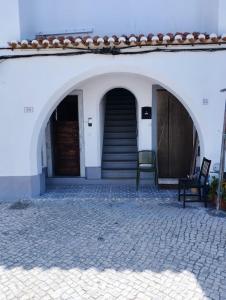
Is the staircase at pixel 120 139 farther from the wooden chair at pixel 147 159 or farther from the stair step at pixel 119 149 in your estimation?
the wooden chair at pixel 147 159

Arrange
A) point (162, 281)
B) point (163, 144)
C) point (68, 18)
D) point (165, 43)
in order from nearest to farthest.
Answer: point (162, 281), point (165, 43), point (68, 18), point (163, 144)

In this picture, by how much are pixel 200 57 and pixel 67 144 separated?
15.2 feet

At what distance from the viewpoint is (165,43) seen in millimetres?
6562

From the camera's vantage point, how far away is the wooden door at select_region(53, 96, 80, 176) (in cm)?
903

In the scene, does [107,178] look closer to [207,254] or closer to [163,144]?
[163,144]

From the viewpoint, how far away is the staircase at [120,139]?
897 centimetres

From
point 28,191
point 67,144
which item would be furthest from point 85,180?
point 28,191

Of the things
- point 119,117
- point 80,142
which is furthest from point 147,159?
point 119,117

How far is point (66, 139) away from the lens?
9.20 m

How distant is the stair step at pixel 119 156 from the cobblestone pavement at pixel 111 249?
2.12 metres

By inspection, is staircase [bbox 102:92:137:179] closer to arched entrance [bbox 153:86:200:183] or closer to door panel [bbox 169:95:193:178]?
arched entrance [bbox 153:86:200:183]

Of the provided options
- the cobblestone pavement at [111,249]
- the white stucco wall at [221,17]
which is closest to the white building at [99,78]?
the white stucco wall at [221,17]

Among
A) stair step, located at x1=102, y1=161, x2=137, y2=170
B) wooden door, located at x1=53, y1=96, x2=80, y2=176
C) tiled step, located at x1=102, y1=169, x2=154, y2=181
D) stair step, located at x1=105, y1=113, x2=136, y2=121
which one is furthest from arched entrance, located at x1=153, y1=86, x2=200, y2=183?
wooden door, located at x1=53, y1=96, x2=80, y2=176

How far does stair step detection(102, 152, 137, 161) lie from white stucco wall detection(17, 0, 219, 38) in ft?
11.7
